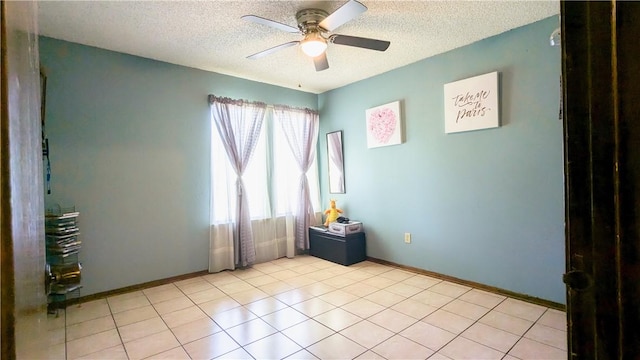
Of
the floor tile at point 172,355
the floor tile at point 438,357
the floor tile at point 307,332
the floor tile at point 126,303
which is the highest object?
the floor tile at point 126,303

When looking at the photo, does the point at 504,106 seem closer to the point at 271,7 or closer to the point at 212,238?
the point at 271,7

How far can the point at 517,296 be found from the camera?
8.83ft

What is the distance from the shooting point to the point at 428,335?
2.13m

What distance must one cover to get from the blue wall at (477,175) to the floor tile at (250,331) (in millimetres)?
1939

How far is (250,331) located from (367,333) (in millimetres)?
883

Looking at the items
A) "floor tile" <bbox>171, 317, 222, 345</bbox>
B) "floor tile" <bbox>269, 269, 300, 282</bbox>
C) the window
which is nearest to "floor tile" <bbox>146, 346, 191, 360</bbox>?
"floor tile" <bbox>171, 317, 222, 345</bbox>

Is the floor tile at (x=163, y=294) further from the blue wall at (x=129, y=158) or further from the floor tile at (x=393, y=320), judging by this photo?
the floor tile at (x=393, y=320)

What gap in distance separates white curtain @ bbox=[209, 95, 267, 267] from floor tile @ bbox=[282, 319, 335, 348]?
162 centimetres

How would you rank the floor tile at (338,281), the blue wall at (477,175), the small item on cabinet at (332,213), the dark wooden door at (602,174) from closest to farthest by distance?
the dark wooden door at (602,174), the blue wall at (477,175), the floor tile at (338,281), the small item on cabinet at (332,213)

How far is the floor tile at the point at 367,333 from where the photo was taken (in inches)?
81.1

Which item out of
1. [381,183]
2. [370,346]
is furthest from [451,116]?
[370,346]

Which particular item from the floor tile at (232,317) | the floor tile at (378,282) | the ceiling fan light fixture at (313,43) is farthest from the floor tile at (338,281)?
the ceiling fan light fixture at (313,43)

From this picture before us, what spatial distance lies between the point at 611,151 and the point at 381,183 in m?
3.50

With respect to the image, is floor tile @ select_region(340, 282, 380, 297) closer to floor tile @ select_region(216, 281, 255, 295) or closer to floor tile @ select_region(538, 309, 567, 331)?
floor tile @ select_region(216, 281, 255, 295)
